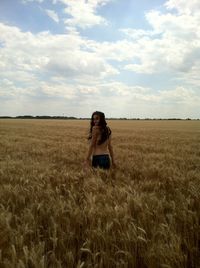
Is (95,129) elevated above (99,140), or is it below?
above

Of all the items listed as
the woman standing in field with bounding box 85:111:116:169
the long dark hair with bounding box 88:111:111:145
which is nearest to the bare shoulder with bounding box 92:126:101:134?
the woman standing in field with bounding box 85:111:116:169

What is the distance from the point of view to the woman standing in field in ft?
25.3

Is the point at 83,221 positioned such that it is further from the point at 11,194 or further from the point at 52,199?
the point at 11,194

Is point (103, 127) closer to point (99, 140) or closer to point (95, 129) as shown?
point (95, 129)

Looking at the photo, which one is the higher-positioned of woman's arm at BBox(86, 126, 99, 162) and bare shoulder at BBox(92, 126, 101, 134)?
bare shoulder at BBox(92, 126, 101, 134)

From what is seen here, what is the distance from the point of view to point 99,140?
799 cm

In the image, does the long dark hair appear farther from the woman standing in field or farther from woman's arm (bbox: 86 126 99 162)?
woman's arm (bbox: 86 126 99 162)

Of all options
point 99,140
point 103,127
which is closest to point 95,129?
point 103,127

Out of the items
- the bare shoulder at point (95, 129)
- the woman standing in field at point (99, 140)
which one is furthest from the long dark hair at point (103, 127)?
the bare shoulder at point (95, 129)

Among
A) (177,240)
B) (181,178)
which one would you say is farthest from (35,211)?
(181,178)

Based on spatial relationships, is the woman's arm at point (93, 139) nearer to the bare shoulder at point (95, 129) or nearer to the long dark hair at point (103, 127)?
the bare shoulder at point (95, 129)

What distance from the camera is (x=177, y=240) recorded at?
3.13 m

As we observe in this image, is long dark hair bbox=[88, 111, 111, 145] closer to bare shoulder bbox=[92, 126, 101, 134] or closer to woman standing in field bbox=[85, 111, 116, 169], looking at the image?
woman standing in field bbox=[85, 111, 116, 169]

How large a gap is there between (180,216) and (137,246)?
3.28ft
